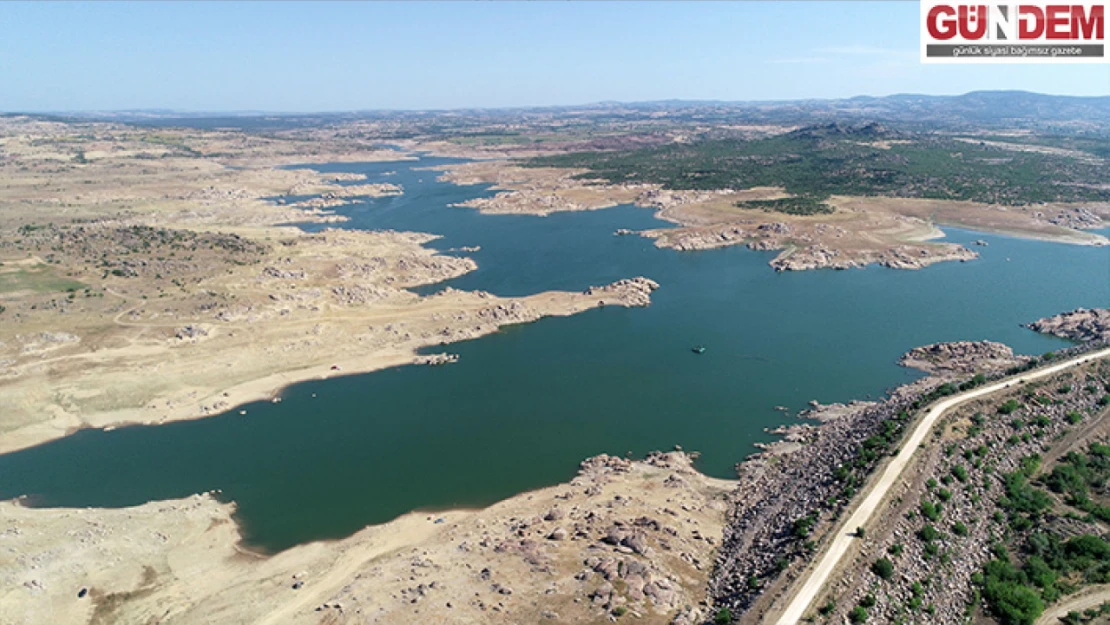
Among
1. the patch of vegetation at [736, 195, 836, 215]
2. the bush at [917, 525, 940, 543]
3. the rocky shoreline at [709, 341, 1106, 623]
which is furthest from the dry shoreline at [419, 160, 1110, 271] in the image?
the bush at [917, 525, 940, 543]

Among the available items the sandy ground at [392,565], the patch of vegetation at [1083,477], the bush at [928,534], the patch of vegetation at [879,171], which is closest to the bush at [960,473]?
Result: the bush at [928,534]

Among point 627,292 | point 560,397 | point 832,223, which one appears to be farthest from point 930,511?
point 832,223

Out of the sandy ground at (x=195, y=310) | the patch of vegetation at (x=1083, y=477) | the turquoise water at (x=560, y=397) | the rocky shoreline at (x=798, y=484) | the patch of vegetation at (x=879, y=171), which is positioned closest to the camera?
the rocky shoreline at (x=798, y=484)

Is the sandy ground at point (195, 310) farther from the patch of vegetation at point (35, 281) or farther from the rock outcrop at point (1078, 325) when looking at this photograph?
the rock outcrop at point (1078, 325)

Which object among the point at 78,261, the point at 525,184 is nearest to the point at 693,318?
the point at 78,261

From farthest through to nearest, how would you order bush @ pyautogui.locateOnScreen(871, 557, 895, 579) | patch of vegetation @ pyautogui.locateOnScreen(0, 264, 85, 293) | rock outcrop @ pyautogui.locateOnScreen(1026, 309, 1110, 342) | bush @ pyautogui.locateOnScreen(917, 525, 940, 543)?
patch of vegetation @ pyautogui.locateOnScreen(0, 264, 85, 293) → rock outcrop @ pyautogui.locateOnScreen(1026, 309, 1110, 342) → bush @ pyautogui.locateOnScreen(917, 525, 940, 543) → bush @ pyautogui.locateOnScreen(871, 557, 895, 579)

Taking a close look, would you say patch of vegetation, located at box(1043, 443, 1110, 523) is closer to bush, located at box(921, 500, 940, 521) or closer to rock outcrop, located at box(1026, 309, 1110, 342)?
bush, located at box(921, 500, 940, 521)

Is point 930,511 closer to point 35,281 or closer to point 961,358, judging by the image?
point 961,358

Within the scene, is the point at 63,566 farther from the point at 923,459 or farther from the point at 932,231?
the point at 932,231
